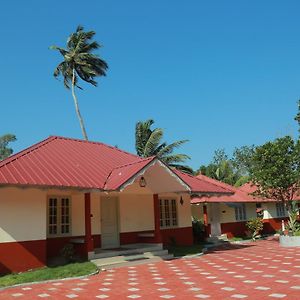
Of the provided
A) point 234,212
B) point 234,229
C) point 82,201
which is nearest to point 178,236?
point 82,201

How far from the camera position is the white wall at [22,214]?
12305 millimetres

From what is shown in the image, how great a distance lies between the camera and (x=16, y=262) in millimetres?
12289

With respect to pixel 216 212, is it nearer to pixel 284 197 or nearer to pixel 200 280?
pixel 284 197

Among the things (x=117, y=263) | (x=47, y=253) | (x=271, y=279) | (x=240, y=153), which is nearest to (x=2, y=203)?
(x=47, y=253)

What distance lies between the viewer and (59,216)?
574 inches

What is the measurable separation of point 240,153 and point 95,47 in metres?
33.5

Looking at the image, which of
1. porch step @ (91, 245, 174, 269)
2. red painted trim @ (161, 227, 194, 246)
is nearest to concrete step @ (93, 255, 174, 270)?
porch step @ (91, 245, 174, 269)

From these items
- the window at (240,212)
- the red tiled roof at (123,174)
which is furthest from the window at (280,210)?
the red tiled roof at (123,174)

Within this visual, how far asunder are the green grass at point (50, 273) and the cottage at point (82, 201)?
630 millimetres

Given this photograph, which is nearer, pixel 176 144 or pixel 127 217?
pixel 127 217

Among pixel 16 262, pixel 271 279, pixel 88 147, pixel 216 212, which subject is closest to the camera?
pixel 271 279

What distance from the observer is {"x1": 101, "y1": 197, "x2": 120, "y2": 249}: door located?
16188 mm

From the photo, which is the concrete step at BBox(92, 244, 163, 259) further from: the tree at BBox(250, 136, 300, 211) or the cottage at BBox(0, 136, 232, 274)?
the tree at BBox(250, 136, 300, 211)

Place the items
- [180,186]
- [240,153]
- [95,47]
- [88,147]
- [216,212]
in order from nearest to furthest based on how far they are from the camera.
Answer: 1. [180,186]
2. [88,147]
3. [216,212]
4. [95,47]
5. [240,153]
